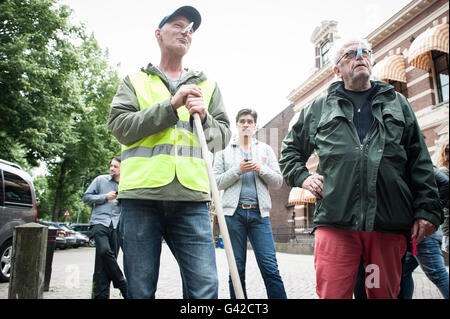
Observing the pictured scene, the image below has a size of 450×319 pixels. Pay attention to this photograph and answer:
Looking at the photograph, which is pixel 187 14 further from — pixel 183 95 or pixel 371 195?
pixel 371 195

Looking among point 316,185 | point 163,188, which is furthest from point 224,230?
point 316,185

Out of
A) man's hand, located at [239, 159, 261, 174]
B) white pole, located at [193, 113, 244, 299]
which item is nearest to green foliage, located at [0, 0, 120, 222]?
man's hand, located at [239, 159, 261, 174]

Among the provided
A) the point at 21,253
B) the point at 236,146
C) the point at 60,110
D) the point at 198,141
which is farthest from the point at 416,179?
the point at 60,110

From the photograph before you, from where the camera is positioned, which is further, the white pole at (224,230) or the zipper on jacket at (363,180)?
the zipper on jacket at (363,180)

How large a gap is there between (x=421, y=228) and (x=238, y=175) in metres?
1.93

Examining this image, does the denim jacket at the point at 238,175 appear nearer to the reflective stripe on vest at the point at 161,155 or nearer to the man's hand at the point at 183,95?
the reflective stripe on vest at the point at 161,155

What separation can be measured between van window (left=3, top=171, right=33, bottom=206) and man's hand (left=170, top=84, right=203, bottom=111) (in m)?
6.55

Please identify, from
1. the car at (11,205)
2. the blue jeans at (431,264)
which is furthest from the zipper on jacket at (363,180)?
the car at (11,205)

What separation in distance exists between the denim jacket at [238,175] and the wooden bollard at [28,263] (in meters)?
1.70

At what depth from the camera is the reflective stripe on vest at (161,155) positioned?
2037 mm

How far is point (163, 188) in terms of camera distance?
6.64 feet

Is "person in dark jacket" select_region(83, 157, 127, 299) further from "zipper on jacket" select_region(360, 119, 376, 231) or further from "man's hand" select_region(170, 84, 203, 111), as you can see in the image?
"zipper on jacket" select_region(360, 119, 376, 231)

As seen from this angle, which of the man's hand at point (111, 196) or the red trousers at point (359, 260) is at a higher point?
the man's hand at point (111, 196)
